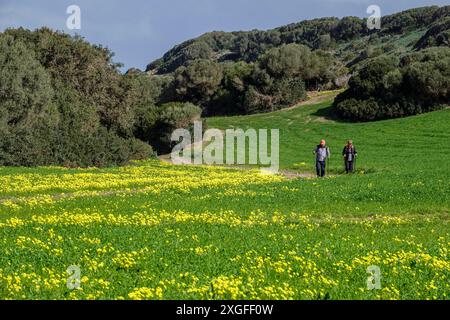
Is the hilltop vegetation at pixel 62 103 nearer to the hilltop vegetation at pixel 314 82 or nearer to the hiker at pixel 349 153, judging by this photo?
the hiker at pixel 349 153

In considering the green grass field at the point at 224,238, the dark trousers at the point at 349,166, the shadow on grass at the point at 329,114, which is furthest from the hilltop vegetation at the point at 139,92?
the dark trousers at the point at 349,166

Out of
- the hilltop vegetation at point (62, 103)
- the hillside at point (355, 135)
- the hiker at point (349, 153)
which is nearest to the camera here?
the hiker at point (349, 153)

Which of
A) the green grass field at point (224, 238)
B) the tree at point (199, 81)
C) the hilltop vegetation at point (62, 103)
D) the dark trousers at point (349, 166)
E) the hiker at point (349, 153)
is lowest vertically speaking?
the green grass field at point (224, 238)

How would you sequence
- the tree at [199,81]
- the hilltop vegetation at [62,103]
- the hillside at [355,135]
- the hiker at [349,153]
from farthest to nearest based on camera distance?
the tree at [199,81] → the hillside at [355,135] → the hilltop vegetation at [62,103] → the hiker at [349,153]

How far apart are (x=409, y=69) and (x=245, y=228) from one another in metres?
67.9

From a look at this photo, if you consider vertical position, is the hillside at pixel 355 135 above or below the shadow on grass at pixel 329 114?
below

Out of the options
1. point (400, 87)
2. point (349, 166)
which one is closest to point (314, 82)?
point (400, 87)

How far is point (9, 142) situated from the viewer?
142ft

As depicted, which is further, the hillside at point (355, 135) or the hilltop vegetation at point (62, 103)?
the hillside at point (355, 135)

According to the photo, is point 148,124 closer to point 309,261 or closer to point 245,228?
point 245,228

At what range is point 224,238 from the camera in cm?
1502

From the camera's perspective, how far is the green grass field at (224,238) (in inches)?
384

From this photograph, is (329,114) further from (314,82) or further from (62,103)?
(62,103)

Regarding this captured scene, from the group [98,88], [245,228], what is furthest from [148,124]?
[245,228]
